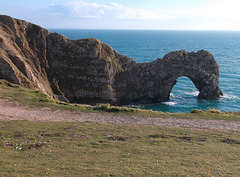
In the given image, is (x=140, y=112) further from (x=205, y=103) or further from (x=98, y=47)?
(x=205, y=103)

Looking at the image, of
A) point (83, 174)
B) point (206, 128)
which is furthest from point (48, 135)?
point (206, 128)

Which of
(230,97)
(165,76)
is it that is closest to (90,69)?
(165,76)

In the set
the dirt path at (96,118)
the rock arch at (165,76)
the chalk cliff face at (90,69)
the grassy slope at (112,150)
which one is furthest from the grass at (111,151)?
the rock arch at (165,76)

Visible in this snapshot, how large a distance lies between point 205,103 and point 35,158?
5938cm

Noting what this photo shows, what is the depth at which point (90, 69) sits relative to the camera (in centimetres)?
6088

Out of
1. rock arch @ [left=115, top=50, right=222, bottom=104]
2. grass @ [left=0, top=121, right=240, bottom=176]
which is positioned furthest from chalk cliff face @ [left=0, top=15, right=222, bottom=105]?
grass @ [left=0, top=121, right=240, bottom=176]

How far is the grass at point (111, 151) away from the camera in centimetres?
1511

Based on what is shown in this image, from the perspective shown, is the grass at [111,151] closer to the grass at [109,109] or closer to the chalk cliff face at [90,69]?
the grass at [109,109]

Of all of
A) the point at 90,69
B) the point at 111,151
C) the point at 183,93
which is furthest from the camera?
the point at 183,93

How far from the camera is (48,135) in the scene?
74.8 feet

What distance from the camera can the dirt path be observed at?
30598 millimetres

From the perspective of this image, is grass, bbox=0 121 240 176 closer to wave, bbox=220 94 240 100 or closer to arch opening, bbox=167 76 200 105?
arch opening, bbox=167 76 200 105

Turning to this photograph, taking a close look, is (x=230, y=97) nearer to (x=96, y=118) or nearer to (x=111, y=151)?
(x=96, y=118)

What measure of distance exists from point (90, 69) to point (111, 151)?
43.9 m
